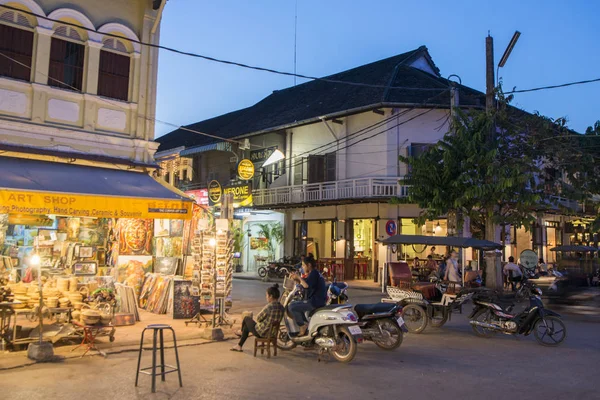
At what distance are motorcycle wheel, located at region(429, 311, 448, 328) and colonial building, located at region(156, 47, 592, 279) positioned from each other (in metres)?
10.8

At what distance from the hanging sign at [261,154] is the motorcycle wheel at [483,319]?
2059 centimetres

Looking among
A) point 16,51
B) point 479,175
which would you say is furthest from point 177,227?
point 479,175

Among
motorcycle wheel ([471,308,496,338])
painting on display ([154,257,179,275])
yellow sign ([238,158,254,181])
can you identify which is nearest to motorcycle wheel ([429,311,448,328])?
motorcycle wheel ([471,308,496,338])

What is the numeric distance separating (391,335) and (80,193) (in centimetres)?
629

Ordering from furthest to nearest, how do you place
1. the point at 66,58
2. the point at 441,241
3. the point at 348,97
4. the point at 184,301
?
the point at 348,97, the point at 441,241, the point at 184,301, the point at 66,58

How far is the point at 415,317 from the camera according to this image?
37.6 ft

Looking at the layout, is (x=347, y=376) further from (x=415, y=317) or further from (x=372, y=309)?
(x=415, y=317)

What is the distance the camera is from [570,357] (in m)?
8.90

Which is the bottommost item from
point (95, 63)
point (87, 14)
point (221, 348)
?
point (221, 348)

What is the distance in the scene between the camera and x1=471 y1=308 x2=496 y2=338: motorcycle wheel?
10.8 meters

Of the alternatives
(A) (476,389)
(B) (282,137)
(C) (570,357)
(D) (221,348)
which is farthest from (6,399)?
(B) (282,137)

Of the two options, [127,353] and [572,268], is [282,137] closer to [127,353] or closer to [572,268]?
[572,268]

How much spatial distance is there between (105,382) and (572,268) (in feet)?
59.1

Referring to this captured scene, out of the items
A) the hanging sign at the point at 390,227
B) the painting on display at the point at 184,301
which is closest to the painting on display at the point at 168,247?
the painting on display at the point at 184,301
